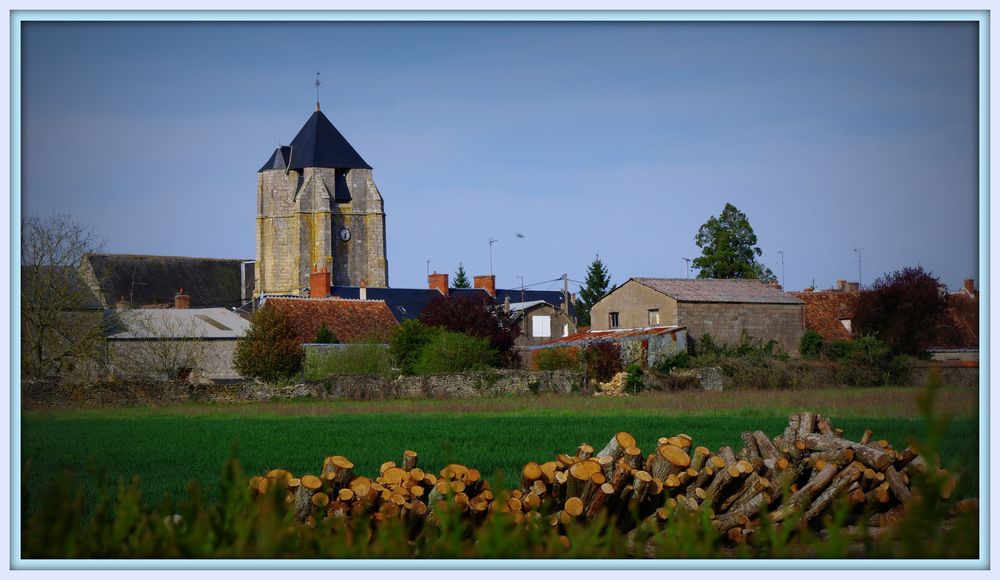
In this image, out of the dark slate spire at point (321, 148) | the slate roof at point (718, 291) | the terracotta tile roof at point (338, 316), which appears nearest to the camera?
the slate roof at point (718, 291)

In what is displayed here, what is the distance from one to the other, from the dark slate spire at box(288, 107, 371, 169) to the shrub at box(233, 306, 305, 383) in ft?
155

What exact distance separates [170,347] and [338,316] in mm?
11900

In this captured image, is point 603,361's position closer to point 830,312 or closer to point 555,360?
point 555,360

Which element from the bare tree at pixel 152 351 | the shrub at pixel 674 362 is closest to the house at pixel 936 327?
the shrub at pixel 674 362

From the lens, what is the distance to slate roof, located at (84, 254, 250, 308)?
8725 cm

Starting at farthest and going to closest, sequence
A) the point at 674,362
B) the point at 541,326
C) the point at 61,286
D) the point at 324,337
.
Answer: the point at 541,326 → the point at 324,337 → the point at 674,362 → the point at 61,286

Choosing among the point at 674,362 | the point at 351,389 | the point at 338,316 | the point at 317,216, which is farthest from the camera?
the point at 317,216

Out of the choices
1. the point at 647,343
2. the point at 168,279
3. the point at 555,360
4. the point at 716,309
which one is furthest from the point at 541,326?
the point at 168,279

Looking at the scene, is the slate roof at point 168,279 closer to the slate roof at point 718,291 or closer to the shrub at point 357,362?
the shrub at point 357,362

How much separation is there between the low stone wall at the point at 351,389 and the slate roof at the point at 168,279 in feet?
174

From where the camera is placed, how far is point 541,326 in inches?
2515

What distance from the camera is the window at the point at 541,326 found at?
63750 mm
